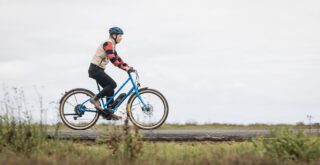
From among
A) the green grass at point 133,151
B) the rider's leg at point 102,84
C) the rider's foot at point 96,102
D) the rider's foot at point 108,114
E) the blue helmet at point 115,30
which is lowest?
the green grass at point 133,151

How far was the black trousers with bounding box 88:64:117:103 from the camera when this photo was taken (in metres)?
13.0

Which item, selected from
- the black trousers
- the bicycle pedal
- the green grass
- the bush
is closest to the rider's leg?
the black trousers

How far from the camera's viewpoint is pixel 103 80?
42.8 ft

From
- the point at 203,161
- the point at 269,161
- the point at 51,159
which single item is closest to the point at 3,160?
the point at 51,159

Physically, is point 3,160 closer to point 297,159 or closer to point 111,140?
point 111,140

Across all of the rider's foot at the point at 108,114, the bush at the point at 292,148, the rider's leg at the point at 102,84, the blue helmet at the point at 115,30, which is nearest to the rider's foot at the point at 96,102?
the rider's leg at the point at 102,84

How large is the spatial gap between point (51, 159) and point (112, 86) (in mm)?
4891

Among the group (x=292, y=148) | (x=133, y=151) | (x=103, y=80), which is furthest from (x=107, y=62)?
(x=292, y=148)

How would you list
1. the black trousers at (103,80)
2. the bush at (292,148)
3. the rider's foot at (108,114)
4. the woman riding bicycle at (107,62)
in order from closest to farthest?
the bush at (292,148), the woman riding bicycle at (107,62), the black trousers at (103,80), the rider's foot at (108,114)

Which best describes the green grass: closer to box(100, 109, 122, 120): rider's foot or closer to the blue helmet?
box(100, 109, 122, 120): rider's foot

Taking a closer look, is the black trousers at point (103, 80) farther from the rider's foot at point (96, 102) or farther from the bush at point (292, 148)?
the bush at point (292, 148)

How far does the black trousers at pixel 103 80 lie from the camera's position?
1296cm

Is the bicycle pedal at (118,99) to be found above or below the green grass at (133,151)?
above

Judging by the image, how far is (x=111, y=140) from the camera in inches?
368
